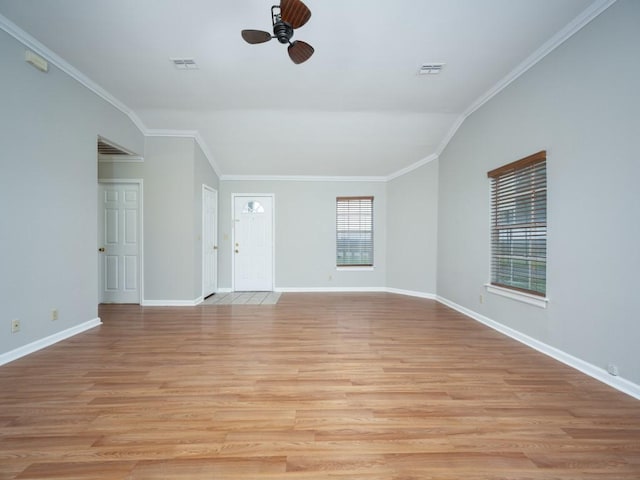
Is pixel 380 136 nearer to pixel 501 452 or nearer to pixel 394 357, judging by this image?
pixel 394 357

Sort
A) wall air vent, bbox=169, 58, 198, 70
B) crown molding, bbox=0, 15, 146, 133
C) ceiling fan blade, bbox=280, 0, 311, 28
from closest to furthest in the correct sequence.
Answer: ceiling fan blade, bbox=280, 0, 311, 28 < crown molding, bbox=0, 15, 146, 133 < wall air vent, bbox=169, 58, 198, 70

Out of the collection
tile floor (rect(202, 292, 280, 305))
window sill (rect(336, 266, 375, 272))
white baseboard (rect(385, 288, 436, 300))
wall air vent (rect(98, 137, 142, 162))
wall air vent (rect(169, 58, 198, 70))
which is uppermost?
wall air vent (rect(169, 58, 198, 70))

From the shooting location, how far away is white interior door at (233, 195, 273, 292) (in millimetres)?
6562

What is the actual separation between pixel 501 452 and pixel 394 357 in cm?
133

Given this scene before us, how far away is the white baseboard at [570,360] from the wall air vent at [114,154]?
19.2 feet

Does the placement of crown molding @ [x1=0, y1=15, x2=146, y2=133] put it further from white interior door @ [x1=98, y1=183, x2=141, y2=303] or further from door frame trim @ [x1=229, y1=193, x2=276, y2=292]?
door frame trim @ [x1=229, y1=193, x2=276, y2=292]

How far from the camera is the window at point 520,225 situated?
10.4ft

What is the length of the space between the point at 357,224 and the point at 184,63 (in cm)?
450

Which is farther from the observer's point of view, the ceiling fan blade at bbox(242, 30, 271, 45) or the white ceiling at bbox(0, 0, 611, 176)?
the white ceiling at bbox(0, 0, 611, 176)

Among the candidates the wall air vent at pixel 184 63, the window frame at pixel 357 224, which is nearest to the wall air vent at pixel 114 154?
the wall air vent at pixel 184 63

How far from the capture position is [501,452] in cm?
162

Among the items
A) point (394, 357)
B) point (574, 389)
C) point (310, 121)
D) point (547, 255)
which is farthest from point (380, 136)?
point (574, 389)

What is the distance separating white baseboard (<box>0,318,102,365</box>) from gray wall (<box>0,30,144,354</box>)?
0.05 metres

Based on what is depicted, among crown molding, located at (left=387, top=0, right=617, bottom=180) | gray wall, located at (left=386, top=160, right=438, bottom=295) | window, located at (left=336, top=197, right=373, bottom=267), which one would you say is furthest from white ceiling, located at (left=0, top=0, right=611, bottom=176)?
window, located at (left=336, top=197, right=373, bottom=267)
